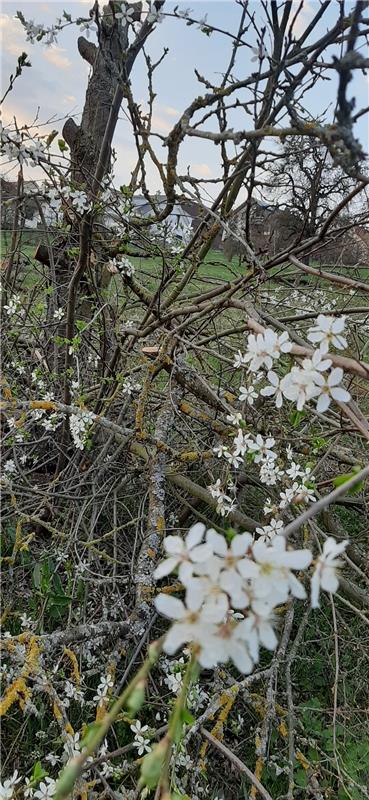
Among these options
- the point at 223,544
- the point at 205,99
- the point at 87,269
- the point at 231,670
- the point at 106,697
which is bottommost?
the point at 231,670

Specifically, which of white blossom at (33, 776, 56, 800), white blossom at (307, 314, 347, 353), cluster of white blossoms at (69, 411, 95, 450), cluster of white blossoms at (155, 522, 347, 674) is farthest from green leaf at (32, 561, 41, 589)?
cluster of white blossoms at (155, 522, 347, 674)

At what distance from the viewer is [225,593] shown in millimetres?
530

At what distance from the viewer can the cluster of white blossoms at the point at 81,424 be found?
6.39 feet

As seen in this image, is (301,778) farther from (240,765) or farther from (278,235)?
(278,235)

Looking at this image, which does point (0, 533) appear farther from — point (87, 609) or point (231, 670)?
point (231, 670)

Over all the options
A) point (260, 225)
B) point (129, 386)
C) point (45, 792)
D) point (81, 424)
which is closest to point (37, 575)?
point (81, 424)

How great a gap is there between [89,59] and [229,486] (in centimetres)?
254

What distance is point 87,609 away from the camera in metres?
2.14

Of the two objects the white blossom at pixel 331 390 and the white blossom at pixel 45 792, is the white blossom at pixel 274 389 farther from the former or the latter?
the white blossom at pixel 45 792

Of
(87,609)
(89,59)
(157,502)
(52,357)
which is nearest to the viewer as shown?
(157,502)

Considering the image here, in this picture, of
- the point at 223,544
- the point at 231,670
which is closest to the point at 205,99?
the point at 223,544

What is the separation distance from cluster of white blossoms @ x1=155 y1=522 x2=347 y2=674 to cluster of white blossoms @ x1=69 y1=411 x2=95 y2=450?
1437mm

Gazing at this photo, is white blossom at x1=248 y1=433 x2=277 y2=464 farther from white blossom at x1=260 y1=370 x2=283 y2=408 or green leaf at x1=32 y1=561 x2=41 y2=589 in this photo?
green leaf at x1=32 y1=561 x2=41 y2=589

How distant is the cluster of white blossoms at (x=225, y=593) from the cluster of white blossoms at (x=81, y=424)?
1.44 m
